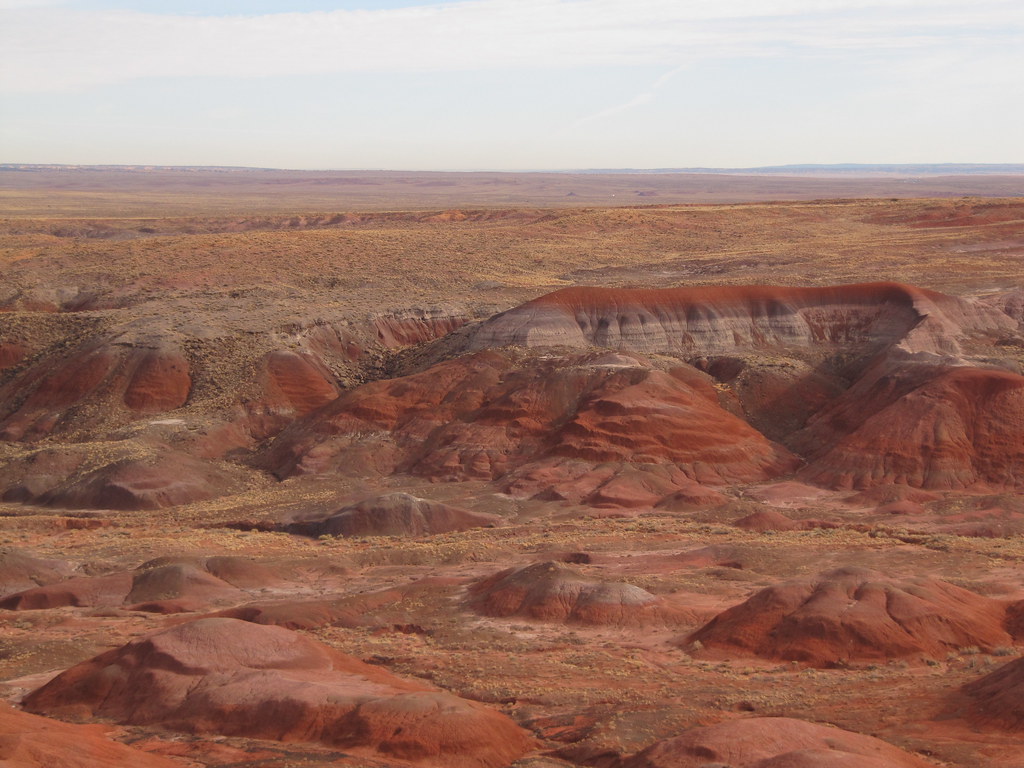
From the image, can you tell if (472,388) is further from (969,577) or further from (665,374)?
(969,577)

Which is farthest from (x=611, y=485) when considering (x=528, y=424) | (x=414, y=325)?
(x=414, y=325)

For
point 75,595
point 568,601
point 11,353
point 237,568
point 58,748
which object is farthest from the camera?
point 11,353

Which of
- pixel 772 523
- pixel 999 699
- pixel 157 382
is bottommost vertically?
pixel 772 523

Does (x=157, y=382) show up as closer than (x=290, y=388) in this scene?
Yes

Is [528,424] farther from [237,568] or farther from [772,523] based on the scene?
[237,568]

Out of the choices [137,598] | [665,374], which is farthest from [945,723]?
[665,374]

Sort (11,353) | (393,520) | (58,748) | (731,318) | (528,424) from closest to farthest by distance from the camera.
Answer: (58,748), (393,520), (528,424), (731,318), (11,353)
